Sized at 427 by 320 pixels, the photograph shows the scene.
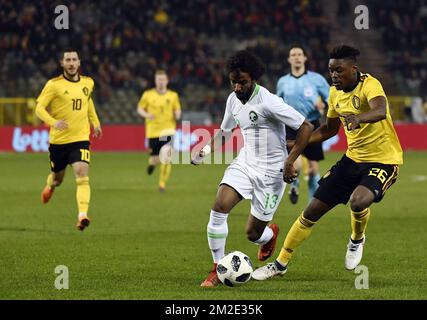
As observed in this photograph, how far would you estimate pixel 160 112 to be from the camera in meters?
22.9

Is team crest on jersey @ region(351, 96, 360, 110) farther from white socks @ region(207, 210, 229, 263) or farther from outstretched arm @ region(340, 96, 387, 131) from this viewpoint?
white socks @ region(207, 210, 229, 263)

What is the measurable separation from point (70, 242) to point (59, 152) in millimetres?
1908

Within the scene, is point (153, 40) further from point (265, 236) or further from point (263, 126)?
point (263, 126)

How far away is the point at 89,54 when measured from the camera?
36938 millimetres

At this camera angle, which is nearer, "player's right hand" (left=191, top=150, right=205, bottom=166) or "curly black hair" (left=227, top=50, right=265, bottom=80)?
"curly black hair" (left=227, top=50, right=265, bottom=80)

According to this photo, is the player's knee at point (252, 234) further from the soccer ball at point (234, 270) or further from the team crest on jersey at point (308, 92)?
the team crest on jersey at point (308, 92)

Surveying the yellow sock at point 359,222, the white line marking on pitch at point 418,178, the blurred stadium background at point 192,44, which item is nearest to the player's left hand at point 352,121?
the yellow sock at point 359,222

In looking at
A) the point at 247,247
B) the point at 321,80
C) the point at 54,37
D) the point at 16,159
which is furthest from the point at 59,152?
the point at 54,37

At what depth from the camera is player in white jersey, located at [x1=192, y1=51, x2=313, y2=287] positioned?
9.22 meters

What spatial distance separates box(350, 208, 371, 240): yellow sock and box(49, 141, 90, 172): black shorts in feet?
16.2

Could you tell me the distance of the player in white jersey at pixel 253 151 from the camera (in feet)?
30.2

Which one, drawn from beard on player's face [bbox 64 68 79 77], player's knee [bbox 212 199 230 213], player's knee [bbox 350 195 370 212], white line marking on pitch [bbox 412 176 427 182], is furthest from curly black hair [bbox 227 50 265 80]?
white line marking on pitch [bbox 412 176 427 182]
